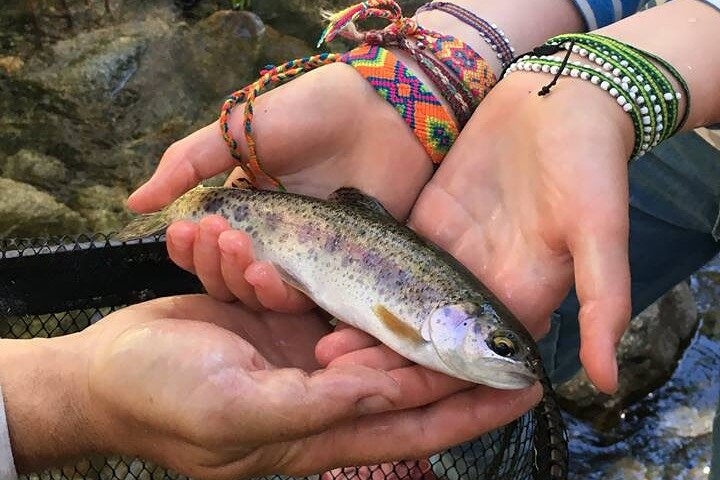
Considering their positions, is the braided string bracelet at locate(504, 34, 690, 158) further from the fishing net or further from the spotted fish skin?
the fishing net

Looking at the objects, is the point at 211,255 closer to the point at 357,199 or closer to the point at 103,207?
the point at 357,199

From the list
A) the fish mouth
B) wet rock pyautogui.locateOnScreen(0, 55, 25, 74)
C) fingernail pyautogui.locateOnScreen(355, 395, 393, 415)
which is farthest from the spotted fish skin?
wet rock pyautogui.locateOnScreen(0, 55, 25, 74)

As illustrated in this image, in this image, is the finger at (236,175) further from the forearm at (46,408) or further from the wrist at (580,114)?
the wrist at (580,114)

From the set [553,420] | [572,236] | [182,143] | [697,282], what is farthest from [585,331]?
[697,282]

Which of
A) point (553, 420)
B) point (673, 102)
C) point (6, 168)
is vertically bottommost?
point (6, 168)

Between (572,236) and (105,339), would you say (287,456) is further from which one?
(572,236)

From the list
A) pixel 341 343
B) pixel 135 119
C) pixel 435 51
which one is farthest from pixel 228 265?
pixel 135 119

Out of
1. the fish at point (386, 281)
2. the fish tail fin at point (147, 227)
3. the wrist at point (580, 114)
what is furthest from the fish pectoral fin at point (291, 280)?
the wrist at point (580, 114)
